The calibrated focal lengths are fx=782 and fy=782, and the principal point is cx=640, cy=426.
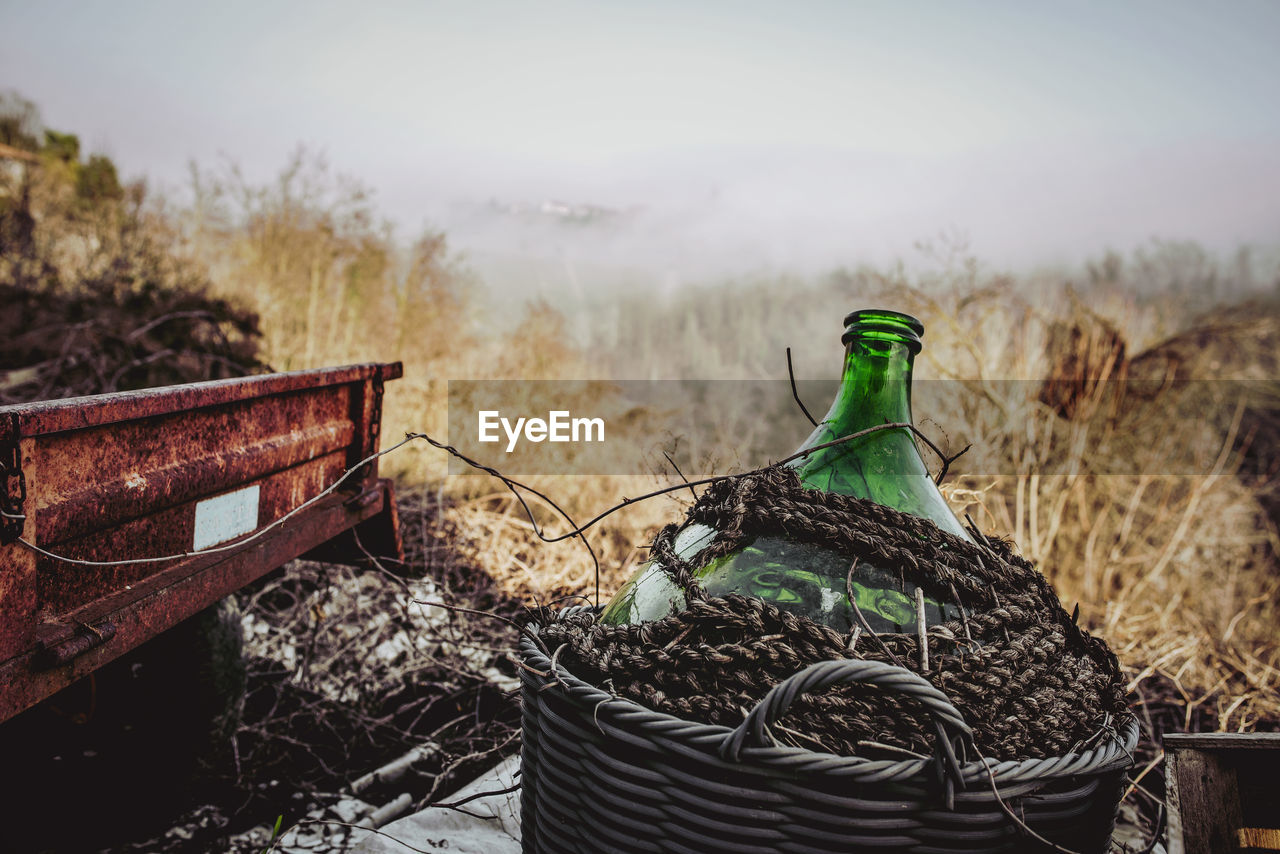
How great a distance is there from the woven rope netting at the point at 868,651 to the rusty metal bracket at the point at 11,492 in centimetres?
110

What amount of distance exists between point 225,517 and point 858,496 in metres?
1.97

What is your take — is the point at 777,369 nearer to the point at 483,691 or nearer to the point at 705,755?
the point at 483,691

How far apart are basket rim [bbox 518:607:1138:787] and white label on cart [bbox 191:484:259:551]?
64.1 inches

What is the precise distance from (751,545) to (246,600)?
338 centimetres

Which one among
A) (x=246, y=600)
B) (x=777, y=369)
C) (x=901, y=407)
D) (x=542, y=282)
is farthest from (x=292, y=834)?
(x=542, y=282)

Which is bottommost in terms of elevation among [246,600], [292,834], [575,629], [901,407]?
[292,834]

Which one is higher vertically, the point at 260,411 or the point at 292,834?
the point at 260,411

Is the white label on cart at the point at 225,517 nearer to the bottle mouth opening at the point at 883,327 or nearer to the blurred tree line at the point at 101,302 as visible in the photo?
the bottle mouth opening at the point at 883,327

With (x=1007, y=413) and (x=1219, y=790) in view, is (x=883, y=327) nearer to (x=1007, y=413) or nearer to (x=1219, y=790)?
(x=1219, y=790)

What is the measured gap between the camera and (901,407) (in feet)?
4.74

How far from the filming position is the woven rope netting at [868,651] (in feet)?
3.43

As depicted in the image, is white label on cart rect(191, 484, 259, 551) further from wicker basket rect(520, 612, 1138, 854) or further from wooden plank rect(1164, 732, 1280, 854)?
wooden plank rect(1164, 732, 1280, 854)

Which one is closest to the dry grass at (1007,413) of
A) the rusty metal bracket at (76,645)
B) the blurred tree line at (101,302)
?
the blurred tree line at (101,302)

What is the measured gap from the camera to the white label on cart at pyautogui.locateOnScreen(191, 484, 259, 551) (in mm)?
2303
